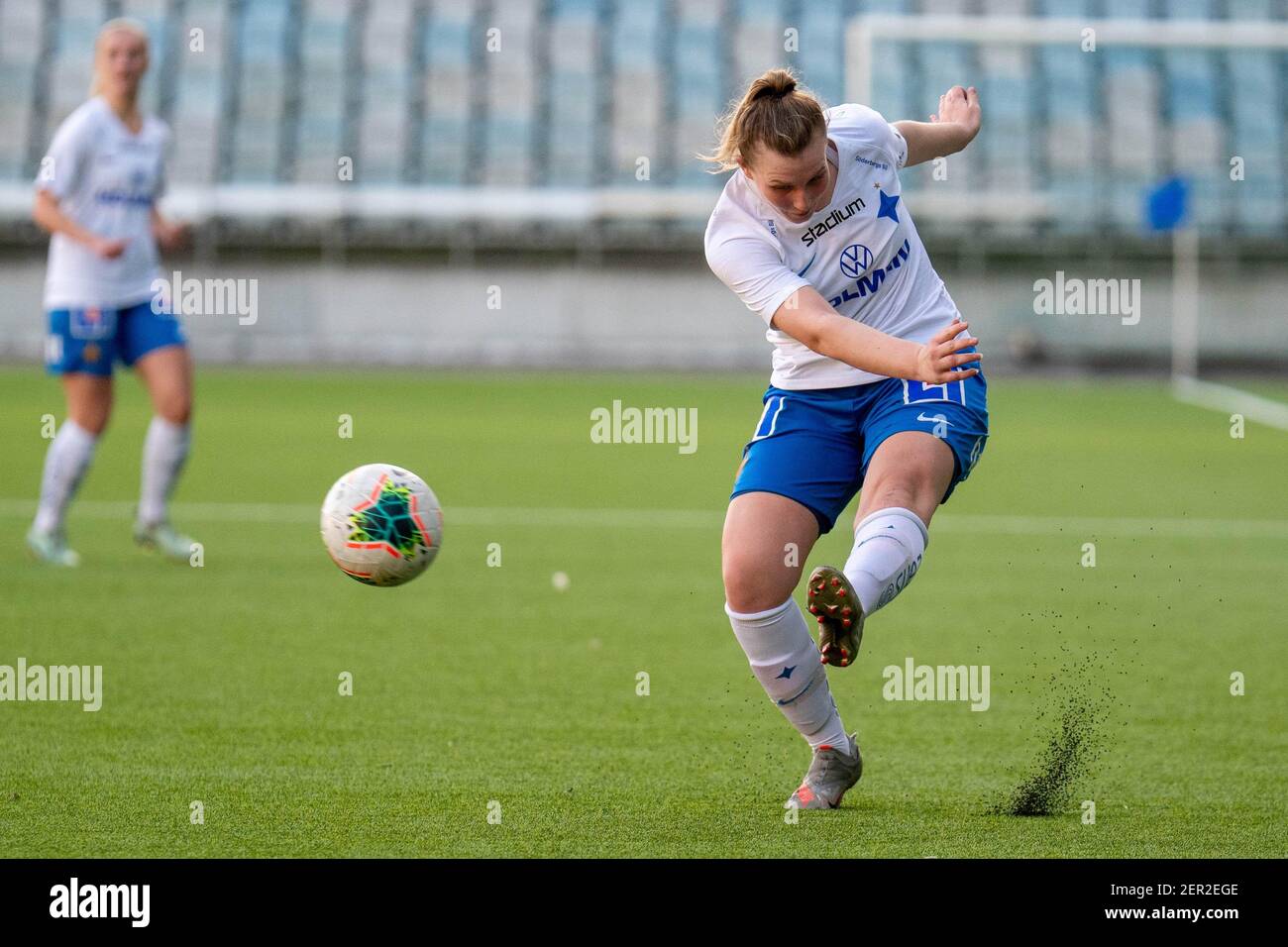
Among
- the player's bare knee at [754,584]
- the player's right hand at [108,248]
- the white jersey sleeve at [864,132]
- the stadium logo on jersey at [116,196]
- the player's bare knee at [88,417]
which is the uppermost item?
the stadium logo on jersey at [116,196]

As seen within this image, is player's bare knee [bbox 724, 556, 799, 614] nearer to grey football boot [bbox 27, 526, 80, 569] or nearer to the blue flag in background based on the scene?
grey football boot [bbox 27, 526, 80, 569]

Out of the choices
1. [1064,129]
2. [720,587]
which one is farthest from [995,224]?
[720,587]

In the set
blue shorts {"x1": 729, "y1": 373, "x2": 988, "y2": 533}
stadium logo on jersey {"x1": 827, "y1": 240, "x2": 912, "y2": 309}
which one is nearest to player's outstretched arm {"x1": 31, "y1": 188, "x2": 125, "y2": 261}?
blue shorts {"x1": 729, "y1": 373, "x2": 988, "y2": 533}

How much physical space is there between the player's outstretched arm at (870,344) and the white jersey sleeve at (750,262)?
47 millimetres

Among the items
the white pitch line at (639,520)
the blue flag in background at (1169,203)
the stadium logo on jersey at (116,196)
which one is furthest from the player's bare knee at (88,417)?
the blue flag in background at (1169,203)

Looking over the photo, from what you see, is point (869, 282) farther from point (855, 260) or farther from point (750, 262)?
point (750, 262)

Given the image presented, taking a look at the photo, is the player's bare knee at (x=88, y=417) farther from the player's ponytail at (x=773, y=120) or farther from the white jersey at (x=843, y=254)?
the player's ponytail at (x=773, y=120)

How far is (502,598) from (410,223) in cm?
2182

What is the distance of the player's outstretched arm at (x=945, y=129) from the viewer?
519cm

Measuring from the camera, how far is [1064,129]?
29984mm

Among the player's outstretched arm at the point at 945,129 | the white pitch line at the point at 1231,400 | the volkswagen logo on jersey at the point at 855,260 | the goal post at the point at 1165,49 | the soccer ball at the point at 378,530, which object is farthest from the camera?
the goal post at the point at 1165,49

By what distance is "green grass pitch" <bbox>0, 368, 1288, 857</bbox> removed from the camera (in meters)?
4.56

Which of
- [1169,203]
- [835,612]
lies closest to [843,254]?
[835,612]

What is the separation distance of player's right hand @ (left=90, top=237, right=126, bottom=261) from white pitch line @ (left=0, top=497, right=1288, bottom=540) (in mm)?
2786
